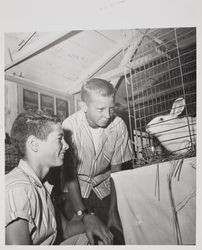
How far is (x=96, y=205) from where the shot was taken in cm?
149

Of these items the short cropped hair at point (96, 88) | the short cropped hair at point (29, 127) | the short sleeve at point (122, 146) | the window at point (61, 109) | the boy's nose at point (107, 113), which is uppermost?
the short cropped hair at point (96, 88)

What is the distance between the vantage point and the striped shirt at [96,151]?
1.50 meters

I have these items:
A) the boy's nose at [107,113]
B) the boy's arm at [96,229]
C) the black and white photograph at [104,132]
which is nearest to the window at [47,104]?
the black and white photograph at [104,132]

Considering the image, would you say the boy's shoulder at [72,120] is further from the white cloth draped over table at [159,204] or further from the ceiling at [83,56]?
the white cloth draped over table at [159,204]

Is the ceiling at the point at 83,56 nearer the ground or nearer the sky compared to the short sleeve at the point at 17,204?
nearer the sky

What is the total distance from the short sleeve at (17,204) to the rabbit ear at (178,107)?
0.73m

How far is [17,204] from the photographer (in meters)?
1.44

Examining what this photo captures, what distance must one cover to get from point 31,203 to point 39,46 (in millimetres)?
717

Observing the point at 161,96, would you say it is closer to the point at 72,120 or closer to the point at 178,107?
the point at 178,107

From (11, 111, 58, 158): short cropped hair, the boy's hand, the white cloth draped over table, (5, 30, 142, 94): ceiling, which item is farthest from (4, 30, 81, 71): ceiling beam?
the boy's hand

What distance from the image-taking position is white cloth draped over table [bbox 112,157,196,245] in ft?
4.75

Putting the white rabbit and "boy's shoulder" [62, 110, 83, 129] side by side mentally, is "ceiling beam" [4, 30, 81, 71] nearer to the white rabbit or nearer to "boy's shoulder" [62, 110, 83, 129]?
"boy's shoulder" [62, 110, 83, 129]

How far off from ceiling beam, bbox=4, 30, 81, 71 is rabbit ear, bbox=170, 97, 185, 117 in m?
0.56

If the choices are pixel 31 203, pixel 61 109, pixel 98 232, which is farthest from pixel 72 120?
pixel 98 232
